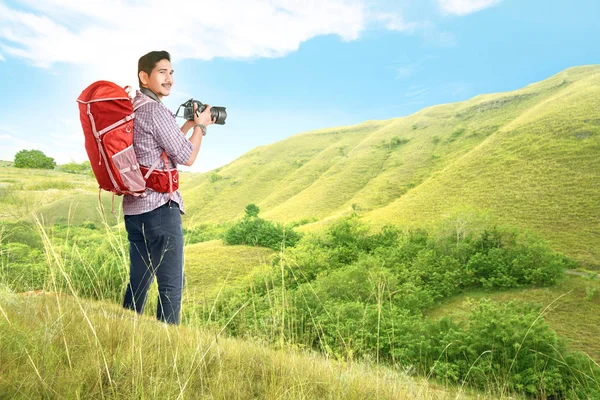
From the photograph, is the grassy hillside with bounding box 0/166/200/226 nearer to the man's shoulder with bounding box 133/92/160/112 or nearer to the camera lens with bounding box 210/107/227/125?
the man's shoulder with bounding box 133/92/160/112

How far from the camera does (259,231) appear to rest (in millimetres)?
19500

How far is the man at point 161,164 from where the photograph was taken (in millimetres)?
2943

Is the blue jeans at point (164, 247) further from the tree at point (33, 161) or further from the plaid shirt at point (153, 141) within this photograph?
the tree at point (33, 161)

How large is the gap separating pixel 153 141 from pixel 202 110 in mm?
531

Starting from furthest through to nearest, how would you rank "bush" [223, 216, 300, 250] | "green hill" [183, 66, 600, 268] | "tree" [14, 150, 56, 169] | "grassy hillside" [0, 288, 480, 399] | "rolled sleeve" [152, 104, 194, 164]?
"tree" [14, 150, 56, 169], "green hill" [183, 66, 600, 268], "bush" [223, 216, 300, 250], "rolled sleeve" [152, 104, 194, 164], "grassy hillside" [0, 288, 480, 399]

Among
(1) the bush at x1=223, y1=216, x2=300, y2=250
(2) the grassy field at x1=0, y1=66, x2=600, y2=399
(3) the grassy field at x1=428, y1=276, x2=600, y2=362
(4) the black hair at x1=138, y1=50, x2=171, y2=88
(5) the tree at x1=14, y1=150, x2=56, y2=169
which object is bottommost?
(3) the grassy field at x1=428, y1=276, x2=600, y2=362

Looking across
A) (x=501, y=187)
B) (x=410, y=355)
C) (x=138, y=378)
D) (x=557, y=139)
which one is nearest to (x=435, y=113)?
(x=557, y=139)

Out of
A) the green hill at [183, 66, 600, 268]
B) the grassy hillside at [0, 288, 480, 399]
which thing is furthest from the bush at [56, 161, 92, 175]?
the green hill at [183, 66, 600, 268]

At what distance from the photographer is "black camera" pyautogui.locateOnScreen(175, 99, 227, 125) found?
10.8 ft

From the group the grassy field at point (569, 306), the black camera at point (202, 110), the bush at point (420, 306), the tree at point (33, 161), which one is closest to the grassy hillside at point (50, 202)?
→ the black camera at point (202, 110)

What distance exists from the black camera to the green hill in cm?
1369

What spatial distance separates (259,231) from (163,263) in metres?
16.4

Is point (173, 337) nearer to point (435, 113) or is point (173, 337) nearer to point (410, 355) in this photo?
point (410, 355)

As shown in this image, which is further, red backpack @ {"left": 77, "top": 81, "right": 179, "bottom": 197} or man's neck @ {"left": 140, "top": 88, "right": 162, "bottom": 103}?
man's neck @ {"left": 140, "top": 88, "right": 162, "bottom": 103}
